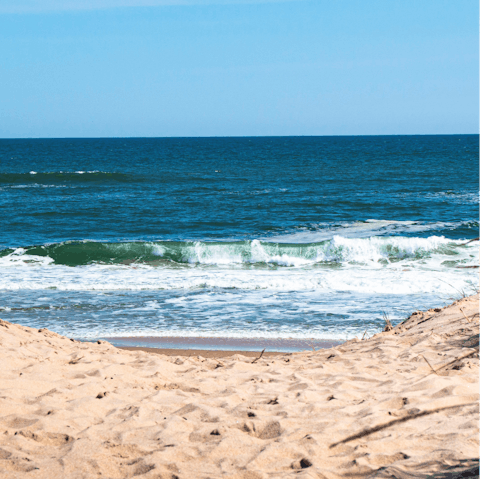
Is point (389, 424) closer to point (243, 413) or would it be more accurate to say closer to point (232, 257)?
point (243, 413)

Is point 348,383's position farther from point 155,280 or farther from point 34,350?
point 155,280

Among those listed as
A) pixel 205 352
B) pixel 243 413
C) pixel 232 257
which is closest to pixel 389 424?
pixel 243 413

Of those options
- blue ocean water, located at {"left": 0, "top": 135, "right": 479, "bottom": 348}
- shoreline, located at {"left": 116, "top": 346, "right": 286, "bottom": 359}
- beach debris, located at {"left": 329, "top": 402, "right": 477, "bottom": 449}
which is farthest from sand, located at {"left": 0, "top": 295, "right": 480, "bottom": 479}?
blue ocean water, located at {"left": 0, "top": 135, "right": 479, "bottom": 348}

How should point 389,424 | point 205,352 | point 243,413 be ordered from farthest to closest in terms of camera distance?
1. point 205,352
2. point 243,413
3. point 389,424

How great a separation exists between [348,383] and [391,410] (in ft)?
2.57

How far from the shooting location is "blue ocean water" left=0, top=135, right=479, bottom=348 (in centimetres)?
862

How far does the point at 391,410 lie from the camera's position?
3506 millimetres

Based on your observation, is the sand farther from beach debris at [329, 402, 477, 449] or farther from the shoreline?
the shoreline

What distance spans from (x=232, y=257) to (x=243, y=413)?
445 inches

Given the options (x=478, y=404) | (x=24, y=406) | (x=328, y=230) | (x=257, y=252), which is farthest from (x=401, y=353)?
(x=328, y=230)

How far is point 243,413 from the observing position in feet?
12.1

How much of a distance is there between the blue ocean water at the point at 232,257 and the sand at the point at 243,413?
2607 millimetres

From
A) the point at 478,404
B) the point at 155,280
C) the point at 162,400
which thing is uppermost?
the point at 478,404

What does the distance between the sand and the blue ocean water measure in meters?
2.61
